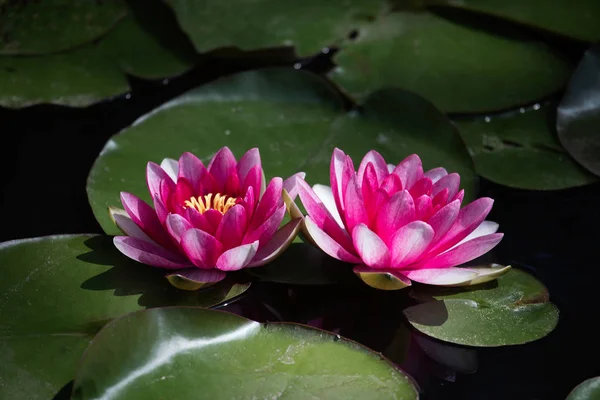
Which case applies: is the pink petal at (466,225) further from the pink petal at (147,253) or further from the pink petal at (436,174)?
the pink petal at (147,253)

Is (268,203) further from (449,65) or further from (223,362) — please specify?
(449,65)

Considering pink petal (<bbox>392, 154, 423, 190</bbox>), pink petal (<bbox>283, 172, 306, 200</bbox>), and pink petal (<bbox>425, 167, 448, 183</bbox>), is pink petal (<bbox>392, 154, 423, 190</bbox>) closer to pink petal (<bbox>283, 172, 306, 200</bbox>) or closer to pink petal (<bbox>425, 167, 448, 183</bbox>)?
pink petal (<bbox>425, 167, 448, 183</bbox>)

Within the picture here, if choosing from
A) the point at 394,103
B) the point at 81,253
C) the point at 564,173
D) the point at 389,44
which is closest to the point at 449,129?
the point at 394,103

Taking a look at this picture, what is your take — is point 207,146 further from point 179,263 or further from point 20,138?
point 20,138

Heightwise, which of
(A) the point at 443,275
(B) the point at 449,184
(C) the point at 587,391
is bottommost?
Result: (C) the point at 587,391

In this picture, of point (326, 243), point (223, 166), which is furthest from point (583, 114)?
point (223, 166)
